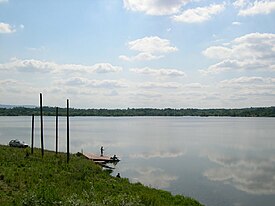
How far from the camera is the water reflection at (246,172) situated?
96.2 feet

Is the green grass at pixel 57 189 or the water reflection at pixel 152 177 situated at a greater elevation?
the green grass at pixel 57 189

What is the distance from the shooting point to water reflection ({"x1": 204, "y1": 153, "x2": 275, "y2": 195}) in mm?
29308

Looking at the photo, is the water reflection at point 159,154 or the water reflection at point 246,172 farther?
the water reflection at point 159,154

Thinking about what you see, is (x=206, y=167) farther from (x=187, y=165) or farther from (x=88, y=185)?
(x=88, y=185)

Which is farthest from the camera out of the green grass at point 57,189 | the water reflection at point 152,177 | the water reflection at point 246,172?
the water reflection at point 152,177

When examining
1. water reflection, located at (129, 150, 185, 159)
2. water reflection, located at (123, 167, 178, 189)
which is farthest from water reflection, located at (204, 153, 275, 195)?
water reflection, located at (129, 150, 185, 159)

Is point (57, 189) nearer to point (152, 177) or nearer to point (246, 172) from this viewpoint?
point (152, 177)

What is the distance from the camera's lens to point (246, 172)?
36.1m

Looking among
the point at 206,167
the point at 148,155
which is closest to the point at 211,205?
the point at 206,167

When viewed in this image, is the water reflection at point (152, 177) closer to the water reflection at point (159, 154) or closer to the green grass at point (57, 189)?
the green grass at point (57, 189)

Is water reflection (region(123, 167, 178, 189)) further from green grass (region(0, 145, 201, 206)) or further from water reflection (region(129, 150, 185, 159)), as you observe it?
water reflection (region(129, 150, 185, 159))

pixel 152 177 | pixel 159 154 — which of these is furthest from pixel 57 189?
pixel 159 154

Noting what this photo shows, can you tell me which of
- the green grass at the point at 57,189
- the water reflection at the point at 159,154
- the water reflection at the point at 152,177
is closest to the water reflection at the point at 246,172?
the water reflection at the point at 152,177

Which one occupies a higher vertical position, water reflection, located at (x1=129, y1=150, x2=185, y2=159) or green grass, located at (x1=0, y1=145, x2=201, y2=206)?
green grass, located at (x1=0, y1=145, x2=201, y2=206)
